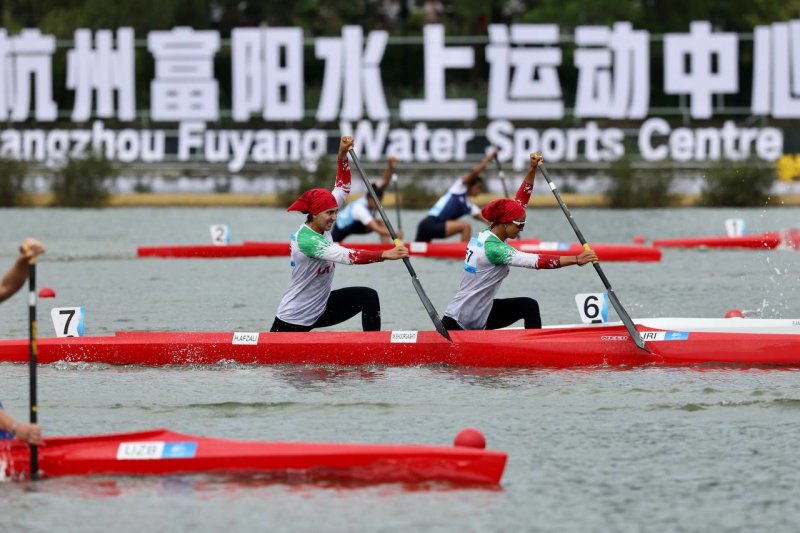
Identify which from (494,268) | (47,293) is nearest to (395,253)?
(494,268)

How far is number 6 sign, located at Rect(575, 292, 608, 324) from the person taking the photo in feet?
40.3

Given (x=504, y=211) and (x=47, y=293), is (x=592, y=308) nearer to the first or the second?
(x=504, y=211)

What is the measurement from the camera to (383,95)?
31922 millimetres

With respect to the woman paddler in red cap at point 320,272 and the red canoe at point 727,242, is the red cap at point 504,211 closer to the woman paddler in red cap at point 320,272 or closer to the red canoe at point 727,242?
the woman paddler in red cap at point 320,272

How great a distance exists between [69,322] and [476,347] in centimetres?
323

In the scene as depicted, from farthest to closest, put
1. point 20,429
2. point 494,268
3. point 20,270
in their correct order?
point 494,268, point 20,429, point 20,270

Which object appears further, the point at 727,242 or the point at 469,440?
the point at 727,242

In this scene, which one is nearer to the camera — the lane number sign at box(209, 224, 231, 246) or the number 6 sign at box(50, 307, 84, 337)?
the number 6 sign at box(50, 307, 84, 337)

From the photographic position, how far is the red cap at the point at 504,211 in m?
11.7

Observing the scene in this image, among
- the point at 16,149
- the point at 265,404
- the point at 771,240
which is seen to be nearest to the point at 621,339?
the point at 265,404

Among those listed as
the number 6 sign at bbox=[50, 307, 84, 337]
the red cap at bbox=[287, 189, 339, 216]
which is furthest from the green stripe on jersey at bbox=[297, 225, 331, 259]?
the number 6 sign at bbox=[50, 307, 84, 337]

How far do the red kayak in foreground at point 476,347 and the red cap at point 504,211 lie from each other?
909mm

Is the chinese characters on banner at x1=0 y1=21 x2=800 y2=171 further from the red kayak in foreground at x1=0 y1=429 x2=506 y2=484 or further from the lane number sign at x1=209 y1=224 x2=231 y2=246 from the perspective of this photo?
the red kayak in foreground at x1=0 y1=429 x2=506 y2=484

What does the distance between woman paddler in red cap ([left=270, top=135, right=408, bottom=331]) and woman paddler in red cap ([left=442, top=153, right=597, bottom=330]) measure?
0.70 metres
